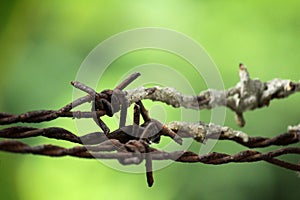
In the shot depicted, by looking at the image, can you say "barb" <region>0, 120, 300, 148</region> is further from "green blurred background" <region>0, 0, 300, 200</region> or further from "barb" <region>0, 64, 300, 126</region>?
"green blurred background" <region>0, 0, 300, 200</region>

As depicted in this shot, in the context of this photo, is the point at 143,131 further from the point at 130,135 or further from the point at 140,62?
the point at 140,62

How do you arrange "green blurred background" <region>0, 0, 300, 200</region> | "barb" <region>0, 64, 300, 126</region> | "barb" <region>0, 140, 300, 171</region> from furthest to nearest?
"green blurred background" <region>0, 0, 300, 200</region> → "barb" <region>0, 64, 300, 126</region> → "barb" <region>0, 140, 300, 171</region>

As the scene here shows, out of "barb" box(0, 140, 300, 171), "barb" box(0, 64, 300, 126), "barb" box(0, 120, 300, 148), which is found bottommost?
"barb" box(0, 140, 300, 171)

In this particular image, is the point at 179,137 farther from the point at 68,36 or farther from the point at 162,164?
the point at 68,36

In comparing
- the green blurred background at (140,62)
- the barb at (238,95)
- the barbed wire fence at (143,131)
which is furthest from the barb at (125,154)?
the green blurred background at (140,62)

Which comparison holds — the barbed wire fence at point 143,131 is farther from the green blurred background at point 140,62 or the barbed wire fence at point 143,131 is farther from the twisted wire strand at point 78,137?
the green blurred background at point 140,62

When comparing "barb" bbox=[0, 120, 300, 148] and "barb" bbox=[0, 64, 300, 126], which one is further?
"barb" bbox=[0, 64, 300, 126]

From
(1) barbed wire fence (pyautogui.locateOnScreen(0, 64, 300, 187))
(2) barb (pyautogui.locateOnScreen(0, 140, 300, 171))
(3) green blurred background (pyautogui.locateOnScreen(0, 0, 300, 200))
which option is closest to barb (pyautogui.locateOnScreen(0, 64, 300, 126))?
(1) barbed wire fence (pyautogui.locateOnScreen(0, 64, 300, 187))
